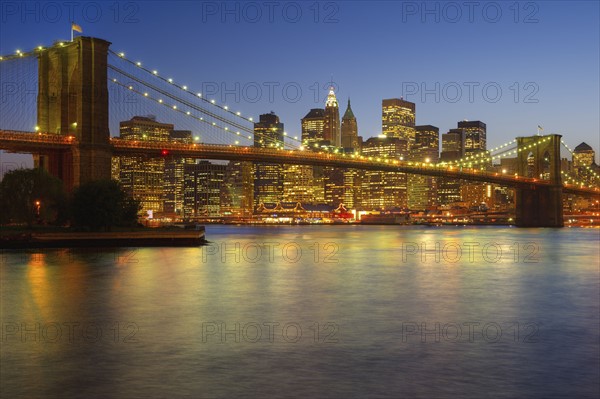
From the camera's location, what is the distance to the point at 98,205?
43.5 metres

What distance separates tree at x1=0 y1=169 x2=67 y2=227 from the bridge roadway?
3.04m

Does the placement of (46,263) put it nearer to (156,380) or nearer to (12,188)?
(12,188)

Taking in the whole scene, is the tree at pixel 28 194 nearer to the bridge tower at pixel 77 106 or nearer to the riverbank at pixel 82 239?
the riverbank at pixel 82 239

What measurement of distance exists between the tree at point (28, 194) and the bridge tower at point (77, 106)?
4822 millimetres

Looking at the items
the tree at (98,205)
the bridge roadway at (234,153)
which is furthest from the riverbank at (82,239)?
the bridge roadway at (234,153)

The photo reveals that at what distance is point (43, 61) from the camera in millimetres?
53812

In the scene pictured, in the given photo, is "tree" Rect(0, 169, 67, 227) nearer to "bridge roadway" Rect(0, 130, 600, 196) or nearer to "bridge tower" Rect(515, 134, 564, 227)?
"bridge roadway" Rect(0, 130, 600, 196)

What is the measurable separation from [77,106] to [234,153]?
51.5 ft

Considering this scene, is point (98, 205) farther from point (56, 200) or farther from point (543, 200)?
point (543, 200)

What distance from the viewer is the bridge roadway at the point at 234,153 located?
155 ft

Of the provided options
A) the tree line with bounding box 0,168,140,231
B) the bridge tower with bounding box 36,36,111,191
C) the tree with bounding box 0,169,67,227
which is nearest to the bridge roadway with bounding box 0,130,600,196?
the bridge tower with bounding box 36,36,111,191

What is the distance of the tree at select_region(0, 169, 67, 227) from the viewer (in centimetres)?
4403

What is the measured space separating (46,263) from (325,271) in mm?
13425

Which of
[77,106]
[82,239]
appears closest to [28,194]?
[82,239]
